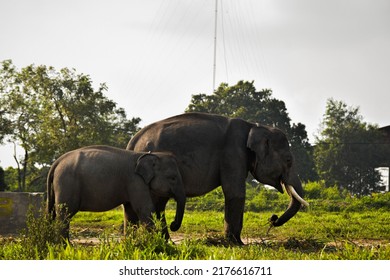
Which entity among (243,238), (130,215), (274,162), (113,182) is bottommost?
(243,238)

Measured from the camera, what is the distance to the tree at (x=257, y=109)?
127 ft

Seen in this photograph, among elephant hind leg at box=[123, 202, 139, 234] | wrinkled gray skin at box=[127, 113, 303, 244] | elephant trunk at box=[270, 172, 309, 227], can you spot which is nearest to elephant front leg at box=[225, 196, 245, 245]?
wrinkled gray skin at box=[127, 113, 303, 244]

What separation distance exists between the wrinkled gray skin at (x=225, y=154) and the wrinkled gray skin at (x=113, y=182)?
2.21ft

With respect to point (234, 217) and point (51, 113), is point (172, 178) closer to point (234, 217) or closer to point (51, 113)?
point (234, 217)

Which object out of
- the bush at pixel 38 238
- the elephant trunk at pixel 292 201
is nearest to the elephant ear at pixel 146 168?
the bush at pixel 38 238

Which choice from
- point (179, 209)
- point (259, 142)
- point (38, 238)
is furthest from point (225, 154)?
point (38, 238)

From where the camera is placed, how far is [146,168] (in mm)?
9195

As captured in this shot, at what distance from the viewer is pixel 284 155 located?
10594mm

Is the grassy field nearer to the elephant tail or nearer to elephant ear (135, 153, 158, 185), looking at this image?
the elephant tail

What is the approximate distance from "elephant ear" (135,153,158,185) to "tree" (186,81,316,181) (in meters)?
28.9

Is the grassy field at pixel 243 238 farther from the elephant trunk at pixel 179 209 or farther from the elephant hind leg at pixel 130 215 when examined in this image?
the elephant hind leg at pixel 130 215

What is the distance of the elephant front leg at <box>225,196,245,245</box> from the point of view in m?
10.2

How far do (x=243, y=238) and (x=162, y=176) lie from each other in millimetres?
3100

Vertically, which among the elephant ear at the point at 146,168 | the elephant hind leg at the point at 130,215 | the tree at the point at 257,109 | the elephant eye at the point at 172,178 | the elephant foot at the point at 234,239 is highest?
the tree at the point at 257,109
